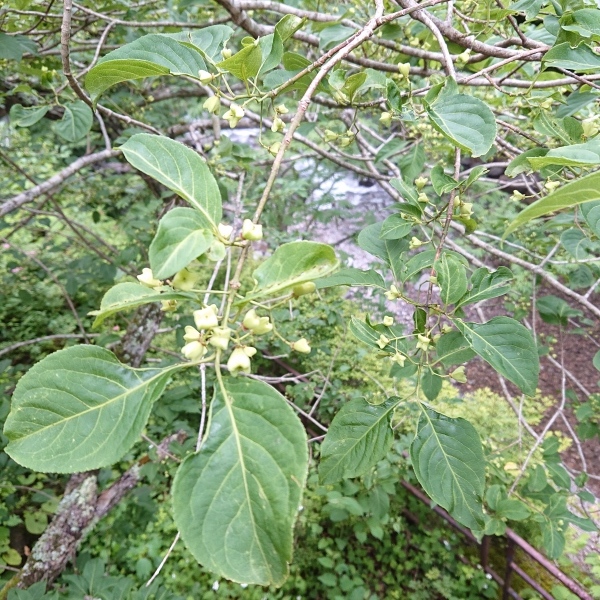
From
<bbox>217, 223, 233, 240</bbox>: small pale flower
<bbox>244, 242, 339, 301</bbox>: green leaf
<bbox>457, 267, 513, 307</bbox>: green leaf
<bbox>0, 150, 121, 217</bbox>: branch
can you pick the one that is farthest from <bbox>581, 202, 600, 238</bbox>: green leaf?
<bbox>0, 150, 121, 217</bbox>: branch

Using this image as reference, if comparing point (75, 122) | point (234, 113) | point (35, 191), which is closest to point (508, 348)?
point (234, 113)

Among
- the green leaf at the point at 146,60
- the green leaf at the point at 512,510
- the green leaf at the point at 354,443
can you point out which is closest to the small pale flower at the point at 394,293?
the green leaf at the point at 354,443

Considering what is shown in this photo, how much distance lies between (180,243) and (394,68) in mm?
1291

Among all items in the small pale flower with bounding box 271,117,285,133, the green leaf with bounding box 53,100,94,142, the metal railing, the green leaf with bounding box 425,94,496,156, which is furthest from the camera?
the metal railing

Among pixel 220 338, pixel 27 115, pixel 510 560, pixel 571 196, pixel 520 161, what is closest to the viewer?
pixel 571 196

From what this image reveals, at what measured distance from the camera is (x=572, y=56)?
903mm

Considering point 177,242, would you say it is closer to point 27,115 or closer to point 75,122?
point 75,122

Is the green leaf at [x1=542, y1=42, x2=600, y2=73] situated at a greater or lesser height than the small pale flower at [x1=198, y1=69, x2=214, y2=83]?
greater

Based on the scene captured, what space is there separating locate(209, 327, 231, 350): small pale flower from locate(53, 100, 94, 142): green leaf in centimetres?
129

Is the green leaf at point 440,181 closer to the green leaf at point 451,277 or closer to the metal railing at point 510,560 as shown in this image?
the green leaf at point 451,277

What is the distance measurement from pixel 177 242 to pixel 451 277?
21.8 inches

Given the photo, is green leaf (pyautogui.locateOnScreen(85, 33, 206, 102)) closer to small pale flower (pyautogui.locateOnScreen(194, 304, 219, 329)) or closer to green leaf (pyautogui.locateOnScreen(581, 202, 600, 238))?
small pale flower (pyautogui.locateOnScreen(194, 304, 219, 329))

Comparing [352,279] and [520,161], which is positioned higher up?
[520,161]

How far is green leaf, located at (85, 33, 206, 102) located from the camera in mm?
803
